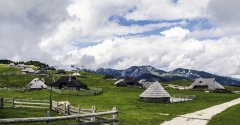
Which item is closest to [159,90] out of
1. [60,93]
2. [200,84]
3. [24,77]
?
[60,93]

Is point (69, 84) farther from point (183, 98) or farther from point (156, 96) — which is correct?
point (156, 96)

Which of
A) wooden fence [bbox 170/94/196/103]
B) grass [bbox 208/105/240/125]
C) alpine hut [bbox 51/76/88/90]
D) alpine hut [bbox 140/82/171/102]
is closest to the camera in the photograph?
grass [bbox 208/105/240/125]

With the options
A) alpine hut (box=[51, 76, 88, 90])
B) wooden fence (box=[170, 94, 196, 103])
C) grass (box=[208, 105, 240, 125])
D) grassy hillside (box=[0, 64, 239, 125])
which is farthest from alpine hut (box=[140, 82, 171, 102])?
alpine hut (box=[51, 76, 88, 90])

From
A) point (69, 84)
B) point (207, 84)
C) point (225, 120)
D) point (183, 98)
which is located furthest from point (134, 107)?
point (207, 84)

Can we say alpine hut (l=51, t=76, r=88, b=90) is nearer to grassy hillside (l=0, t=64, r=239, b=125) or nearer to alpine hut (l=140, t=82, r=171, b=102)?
grassy hillside (l=0, t=64, r=239, b=125)

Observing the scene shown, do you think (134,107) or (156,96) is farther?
(156,96)

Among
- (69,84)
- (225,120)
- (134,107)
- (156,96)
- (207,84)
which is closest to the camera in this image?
(225,120)

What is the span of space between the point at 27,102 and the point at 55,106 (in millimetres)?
4656

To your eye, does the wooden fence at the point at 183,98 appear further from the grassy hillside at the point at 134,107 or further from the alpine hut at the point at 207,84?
the alpine hut at the point at 207,84

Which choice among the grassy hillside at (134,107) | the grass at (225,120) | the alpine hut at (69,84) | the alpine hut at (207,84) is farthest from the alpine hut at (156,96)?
the alpine hut at (207,84)

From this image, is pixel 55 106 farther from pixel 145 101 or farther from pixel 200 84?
pixel 200 84

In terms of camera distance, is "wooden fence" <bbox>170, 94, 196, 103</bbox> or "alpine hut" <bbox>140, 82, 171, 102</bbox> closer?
"alpine hut" <bbox>140, 82, 171, 102</bbox>

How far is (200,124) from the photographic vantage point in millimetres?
30188

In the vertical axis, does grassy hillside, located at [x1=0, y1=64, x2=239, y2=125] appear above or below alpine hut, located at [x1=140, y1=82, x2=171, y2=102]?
below
